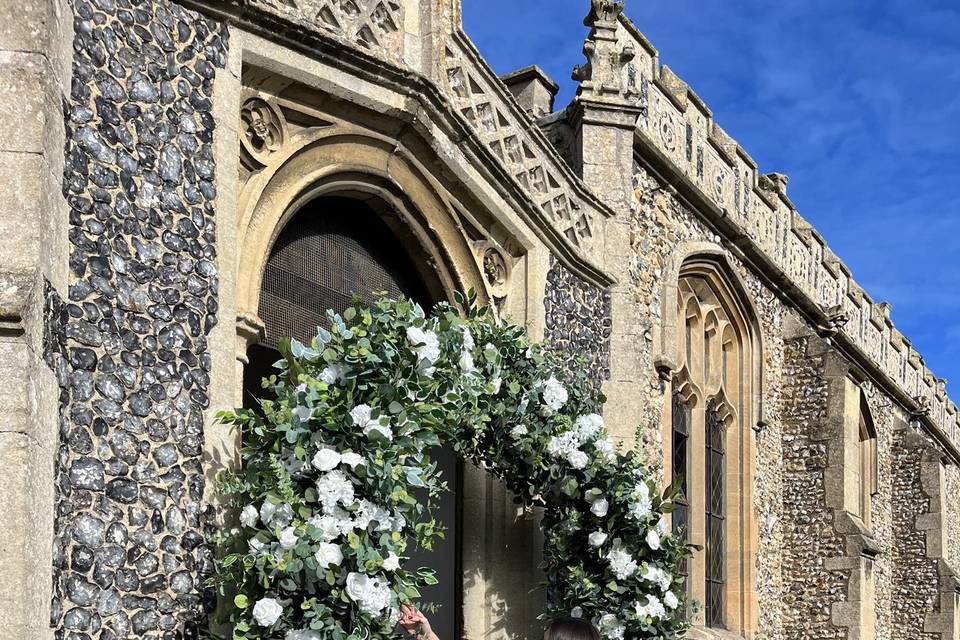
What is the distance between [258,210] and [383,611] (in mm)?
2283

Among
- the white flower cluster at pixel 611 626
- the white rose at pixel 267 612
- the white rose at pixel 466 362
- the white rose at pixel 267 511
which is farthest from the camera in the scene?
the white flower cluster at pixel 611 626

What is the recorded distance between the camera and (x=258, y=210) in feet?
21.2

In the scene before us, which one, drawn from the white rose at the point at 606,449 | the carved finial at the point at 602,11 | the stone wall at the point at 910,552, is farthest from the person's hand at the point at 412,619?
the stone wall at the point at 910,552

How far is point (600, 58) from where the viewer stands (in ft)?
32.2

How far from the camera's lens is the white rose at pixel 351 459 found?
17.2 feet

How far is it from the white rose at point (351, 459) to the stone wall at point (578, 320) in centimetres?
347

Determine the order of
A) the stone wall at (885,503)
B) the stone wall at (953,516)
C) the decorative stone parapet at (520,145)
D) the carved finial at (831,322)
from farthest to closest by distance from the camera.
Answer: the stone wall at (953,516)
the stone wall at (885,503)
the carved finial at (831,322)
the decorative stone parapet at (520,145)

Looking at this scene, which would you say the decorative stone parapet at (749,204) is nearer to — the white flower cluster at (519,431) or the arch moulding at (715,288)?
the arch moulding at (715,288)

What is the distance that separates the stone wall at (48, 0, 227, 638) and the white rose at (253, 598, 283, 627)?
1.43 ft

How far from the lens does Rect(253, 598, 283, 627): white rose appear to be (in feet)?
16.6

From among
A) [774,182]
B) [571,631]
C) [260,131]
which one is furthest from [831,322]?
[571,631]

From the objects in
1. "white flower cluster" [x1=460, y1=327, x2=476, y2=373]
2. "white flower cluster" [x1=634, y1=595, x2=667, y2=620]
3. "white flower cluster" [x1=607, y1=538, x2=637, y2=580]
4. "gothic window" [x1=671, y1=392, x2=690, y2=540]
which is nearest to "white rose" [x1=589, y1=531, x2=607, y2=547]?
"white flower cluster" [x1=607, y1=538, x2=637, y2=580]

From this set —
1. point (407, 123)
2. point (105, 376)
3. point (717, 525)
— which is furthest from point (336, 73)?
point (717, 525)

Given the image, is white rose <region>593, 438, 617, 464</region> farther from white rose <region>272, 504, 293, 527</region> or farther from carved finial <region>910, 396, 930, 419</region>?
carved finial <region>910, 396, 930, 419</region>
